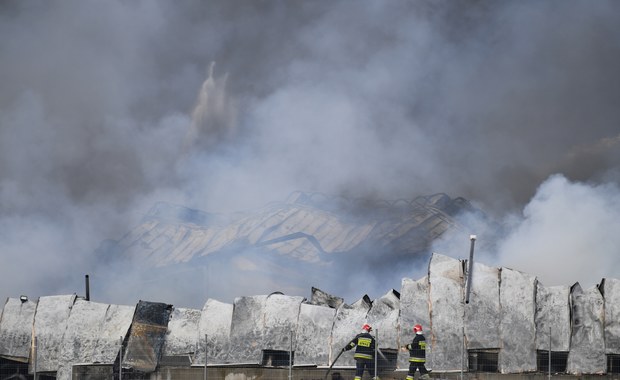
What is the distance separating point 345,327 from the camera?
4094cm

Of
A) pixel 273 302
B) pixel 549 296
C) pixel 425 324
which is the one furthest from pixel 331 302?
pixel 549 296

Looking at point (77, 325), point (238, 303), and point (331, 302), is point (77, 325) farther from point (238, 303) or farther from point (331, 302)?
point (331, 302)

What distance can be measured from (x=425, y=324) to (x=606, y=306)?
684 centimetres

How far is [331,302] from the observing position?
45.5m

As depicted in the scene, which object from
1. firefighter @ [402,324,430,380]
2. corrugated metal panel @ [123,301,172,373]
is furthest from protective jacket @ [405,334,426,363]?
corrugated metal panel @ [123,301,172,373]

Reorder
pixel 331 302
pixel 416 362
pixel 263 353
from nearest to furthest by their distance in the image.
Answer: pixel 416 362, pixel 263 353, pixel 331 302

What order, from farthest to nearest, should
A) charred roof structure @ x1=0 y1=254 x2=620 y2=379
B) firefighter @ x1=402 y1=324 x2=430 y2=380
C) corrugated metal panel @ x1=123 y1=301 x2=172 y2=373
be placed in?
corrugated metal panel @ x1=123 y1=301 x2=172 y2=373
charred roof structure @ x1=0 y1=254 x2=620 y2=379
firefighter @ x1=402 y1=324 x2=430 y2=380

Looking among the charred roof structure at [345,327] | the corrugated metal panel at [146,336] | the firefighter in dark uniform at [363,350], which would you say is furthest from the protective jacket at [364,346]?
the corrugated metal panel at [146,336]

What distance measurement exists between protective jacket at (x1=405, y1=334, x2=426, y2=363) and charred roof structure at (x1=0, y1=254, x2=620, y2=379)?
2.15 meters

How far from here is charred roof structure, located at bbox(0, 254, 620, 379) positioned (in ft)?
126

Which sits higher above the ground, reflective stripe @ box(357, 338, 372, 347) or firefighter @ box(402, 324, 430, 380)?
reflective stripe @ box(357, 338, 372, 347)

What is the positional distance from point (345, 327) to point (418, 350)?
508 centimetres

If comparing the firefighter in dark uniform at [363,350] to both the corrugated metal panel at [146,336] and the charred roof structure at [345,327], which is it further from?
the corrugated metal panel at [146,336]

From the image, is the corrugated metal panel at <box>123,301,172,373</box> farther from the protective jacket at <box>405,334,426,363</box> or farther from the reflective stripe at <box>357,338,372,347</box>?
the protective jacket at <box>405,334,426,363</box>
